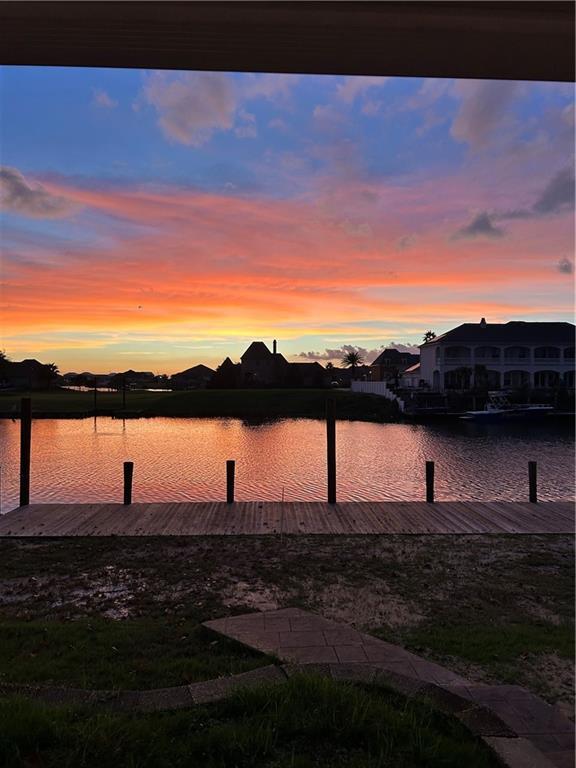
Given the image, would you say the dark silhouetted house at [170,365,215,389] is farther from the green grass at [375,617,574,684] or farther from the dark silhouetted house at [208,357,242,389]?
the green grass at [375,617,574,684]

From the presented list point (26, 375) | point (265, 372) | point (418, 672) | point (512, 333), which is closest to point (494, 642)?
point (418, 672)

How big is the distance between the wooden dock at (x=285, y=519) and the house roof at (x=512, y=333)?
151ft

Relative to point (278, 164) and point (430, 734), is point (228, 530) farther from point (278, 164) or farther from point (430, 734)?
point (278, 164)

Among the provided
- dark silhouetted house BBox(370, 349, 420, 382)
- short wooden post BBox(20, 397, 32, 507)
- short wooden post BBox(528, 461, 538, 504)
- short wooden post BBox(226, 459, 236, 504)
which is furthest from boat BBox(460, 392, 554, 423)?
dark silhouetted house BBox(370, 349, 420, 382)

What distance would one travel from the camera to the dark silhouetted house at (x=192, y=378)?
374 feet

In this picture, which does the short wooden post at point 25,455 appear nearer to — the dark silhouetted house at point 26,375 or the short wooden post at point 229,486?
the short wooden post at point 229,486

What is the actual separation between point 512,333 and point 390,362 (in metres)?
43.6

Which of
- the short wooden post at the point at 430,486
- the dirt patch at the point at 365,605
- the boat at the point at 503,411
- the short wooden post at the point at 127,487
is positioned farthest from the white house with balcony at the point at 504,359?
the dirt patch at the point at 365,605

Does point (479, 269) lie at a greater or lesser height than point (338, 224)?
lesser

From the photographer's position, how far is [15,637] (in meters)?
5.14

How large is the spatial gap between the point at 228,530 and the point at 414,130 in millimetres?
8501

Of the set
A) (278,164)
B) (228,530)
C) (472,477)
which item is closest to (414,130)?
(278,164)

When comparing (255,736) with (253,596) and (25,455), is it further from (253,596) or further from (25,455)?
(25,455)

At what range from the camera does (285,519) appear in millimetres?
11391
